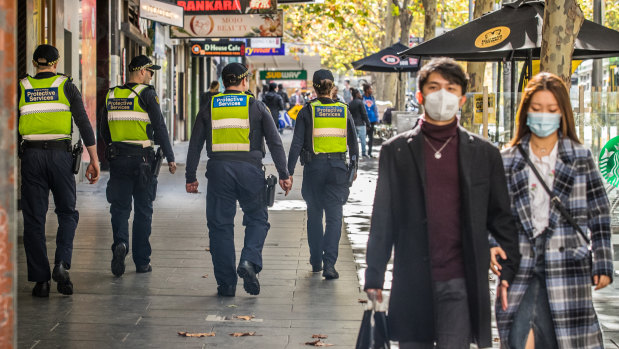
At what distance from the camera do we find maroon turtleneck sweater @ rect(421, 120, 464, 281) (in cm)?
416

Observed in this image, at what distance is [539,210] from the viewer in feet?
14.7

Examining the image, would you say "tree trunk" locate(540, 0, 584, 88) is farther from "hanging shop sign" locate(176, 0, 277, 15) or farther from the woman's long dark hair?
"hanging shop sign" locate(176, 0, 277, 15)

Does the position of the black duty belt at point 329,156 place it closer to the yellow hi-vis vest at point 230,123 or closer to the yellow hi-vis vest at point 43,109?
the yellow hi-vis vest at point 230,123

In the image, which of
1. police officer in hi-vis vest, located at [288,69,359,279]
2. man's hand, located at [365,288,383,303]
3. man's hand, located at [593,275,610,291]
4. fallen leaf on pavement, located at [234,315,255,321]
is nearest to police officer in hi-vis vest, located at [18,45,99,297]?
fallen leaf on pavement, located at [234,315,255,321]

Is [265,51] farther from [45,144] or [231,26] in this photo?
[45,144]

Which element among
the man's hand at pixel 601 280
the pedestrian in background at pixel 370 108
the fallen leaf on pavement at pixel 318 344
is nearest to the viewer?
the man's hand at pixel 601 280

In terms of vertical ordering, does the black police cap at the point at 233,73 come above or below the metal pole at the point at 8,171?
above

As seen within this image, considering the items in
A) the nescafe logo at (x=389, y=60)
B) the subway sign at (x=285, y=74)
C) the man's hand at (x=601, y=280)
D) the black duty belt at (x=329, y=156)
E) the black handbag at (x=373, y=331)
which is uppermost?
the subway sign at (x=285, y=74)

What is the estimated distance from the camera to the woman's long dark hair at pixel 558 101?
4516mm

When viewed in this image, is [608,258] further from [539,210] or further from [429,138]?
[429,138]

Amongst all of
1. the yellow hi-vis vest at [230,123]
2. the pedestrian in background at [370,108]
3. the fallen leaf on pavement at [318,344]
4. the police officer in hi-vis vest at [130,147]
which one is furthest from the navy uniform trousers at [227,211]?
the pedestrian in background at [370,108]

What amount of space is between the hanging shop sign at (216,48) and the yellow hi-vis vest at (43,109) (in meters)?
20.2

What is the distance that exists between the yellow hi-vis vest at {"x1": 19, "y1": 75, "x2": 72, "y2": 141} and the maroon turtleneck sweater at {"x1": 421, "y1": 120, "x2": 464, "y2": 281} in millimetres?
4040

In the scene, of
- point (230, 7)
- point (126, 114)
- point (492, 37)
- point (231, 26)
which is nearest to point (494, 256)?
point (126, 114)
